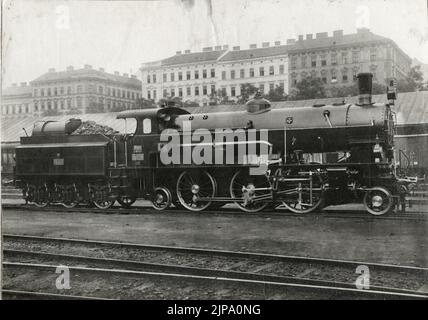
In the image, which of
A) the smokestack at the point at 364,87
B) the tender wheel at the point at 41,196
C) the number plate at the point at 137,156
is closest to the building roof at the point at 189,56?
the number plate at the point at 137,156

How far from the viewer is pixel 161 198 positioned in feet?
38.0

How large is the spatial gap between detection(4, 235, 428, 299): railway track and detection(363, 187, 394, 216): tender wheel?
3888 millimetres

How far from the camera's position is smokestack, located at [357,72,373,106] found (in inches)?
375

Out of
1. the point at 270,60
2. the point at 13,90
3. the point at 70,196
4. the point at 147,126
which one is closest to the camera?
the point at 13,90

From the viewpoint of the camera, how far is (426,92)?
20203mm

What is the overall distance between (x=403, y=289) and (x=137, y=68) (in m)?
6.27

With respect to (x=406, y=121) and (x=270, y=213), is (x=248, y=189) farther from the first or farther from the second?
(x=406, y=121)

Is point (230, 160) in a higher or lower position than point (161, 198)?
higher

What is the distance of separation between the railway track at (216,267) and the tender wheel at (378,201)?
12.8 feet

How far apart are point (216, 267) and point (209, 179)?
4945 millimetres

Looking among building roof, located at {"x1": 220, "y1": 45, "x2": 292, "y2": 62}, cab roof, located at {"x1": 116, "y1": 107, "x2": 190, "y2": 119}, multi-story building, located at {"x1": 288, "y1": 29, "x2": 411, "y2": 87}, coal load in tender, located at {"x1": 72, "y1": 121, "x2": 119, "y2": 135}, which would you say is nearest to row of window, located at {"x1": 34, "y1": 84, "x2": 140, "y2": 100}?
coal load in tender, located at {"x1": 72, "y1": 121, "x2": 119, "y2": 135}

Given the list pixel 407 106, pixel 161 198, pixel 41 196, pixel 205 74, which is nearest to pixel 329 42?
pixel 161 198

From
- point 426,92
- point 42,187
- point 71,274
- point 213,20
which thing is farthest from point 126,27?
point 426,92

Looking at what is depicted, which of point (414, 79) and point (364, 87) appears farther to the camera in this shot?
point (414, 79)
